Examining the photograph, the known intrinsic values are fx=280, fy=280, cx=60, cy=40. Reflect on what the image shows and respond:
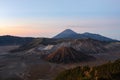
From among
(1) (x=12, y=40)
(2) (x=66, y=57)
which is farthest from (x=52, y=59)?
(1) (x=12, y=40)

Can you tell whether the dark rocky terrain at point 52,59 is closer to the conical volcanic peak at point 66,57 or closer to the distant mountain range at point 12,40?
the conical volcanic peak at point 66,57

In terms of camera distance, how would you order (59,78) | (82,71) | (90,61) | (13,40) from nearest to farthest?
1. (82,71)
2. (59,78)
3. (90,61)
4. (13,40)

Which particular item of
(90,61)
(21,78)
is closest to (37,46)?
(90,61)

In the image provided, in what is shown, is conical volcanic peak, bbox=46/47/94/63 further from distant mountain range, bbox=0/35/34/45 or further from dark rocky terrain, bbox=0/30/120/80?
distant mountain range, bbox=0/35/34/45

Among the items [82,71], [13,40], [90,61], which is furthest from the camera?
[13,40]

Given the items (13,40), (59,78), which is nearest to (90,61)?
(59,78)

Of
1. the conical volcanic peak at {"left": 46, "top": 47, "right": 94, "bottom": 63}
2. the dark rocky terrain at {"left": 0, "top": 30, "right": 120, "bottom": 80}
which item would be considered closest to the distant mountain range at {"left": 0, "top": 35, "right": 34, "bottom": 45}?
the dark rocky terrain at {"left": 0, "top": 30, "right": 120, "bottom": 80}

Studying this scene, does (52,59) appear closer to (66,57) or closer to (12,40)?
(66,57)

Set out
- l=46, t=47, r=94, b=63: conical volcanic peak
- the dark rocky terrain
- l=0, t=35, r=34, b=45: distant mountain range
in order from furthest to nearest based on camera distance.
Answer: l=0, t=35, r=34, b=45: distant mountain range
l=46, t=47, r=94, b=63: conical volcanic peak
the dark rocky terrain

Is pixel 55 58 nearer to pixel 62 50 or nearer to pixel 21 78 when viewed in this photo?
pixel 62 50

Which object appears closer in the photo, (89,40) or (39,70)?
(39,70)

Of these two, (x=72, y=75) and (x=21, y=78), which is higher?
(x=72, y=75)
